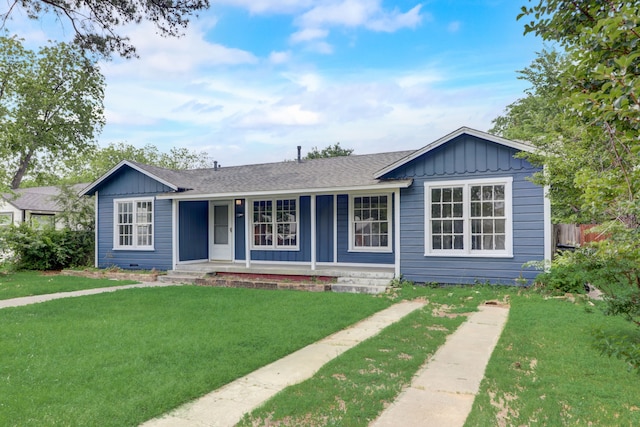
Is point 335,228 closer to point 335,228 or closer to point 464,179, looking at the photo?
point 335,228

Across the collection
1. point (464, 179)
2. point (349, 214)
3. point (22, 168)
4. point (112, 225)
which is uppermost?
point (22, 168)

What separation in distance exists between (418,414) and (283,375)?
58.0 inches

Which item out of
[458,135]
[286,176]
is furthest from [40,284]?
[458,135]

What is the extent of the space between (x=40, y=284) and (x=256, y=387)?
950cm

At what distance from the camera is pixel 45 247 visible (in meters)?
14.1

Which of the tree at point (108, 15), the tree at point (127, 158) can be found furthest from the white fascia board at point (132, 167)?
the tree at point (127, 158)

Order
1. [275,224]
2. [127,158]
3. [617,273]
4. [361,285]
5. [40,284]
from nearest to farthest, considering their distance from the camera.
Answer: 1. [617,273]
2. [361,285]
3. [40,284]
4. [275,224]
5. [127,158]

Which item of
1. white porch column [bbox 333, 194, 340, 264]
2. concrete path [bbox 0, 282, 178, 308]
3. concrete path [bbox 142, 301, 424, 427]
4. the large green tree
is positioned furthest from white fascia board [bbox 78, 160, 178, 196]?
the large green tree

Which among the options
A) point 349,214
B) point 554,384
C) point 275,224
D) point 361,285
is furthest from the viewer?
point 275,224

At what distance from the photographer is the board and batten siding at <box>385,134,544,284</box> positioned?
8.95m

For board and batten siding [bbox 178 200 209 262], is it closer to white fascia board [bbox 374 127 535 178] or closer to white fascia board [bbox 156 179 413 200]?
white fascia board [bbox 156 179 413 200]

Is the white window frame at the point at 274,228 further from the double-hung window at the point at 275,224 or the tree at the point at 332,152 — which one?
the tree at the point at 332,152

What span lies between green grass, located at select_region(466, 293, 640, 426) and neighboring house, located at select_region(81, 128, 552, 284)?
371 centimetres

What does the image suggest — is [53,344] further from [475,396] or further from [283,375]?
[475,396]
